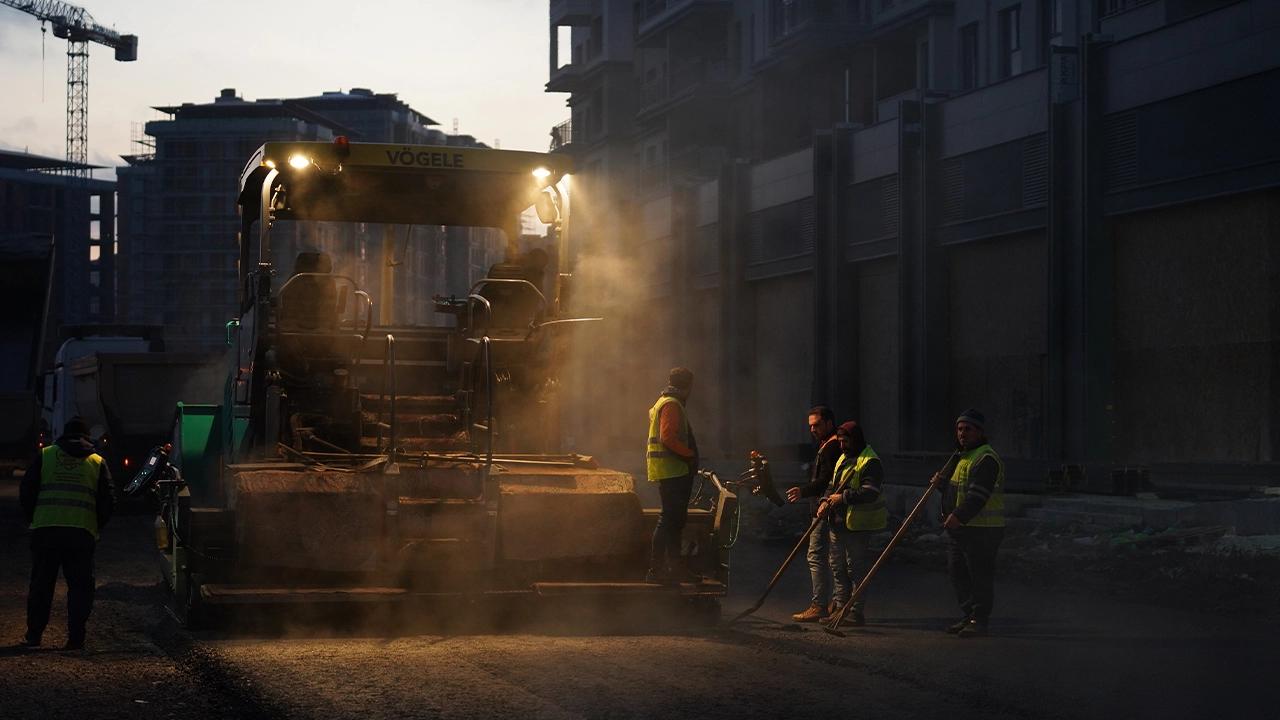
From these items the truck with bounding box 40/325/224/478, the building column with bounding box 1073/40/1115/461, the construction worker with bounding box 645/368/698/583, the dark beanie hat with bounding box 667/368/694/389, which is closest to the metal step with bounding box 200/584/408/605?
the construction worker with bounding box 645/368/698/583

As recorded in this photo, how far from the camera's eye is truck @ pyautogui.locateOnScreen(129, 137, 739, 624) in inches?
400

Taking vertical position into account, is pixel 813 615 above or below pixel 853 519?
below

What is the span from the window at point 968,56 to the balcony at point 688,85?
49.3ft

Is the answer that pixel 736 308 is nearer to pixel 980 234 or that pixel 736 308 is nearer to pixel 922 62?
pixel 922 62

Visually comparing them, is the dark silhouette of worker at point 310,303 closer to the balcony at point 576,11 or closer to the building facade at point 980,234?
the building facade at point 980,234

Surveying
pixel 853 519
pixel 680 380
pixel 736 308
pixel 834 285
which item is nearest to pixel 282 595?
pixel 680 380

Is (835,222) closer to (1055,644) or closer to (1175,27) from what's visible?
(1175,27)

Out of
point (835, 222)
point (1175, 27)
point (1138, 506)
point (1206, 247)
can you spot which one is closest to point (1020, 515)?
point (1138, 506)

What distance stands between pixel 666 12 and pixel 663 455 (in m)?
46.6

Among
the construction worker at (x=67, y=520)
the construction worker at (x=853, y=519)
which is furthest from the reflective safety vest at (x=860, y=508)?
the construction worker at (x=67, y=520)

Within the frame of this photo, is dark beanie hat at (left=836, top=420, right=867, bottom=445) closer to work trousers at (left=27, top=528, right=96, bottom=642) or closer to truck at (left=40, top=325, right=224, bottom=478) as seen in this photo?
work trousers at (left=27, top=528, right=96, bottom=642)

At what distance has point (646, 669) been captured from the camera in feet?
29.7

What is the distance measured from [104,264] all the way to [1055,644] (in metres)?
139

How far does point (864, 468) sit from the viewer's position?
11.7m
